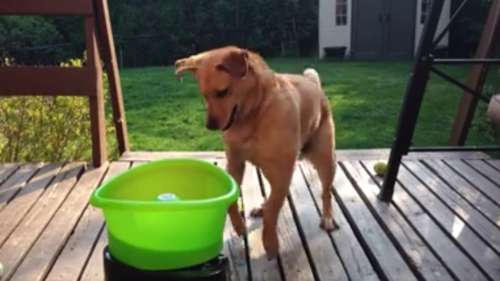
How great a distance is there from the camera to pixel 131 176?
1.98m

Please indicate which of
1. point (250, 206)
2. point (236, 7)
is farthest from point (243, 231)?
point (236, 7)

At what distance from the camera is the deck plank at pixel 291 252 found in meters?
2.45

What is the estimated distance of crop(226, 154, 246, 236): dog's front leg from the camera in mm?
2697

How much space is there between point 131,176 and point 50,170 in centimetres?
201

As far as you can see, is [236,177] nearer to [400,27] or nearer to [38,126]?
[38,126]

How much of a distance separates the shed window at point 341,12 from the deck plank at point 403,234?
11.0 m

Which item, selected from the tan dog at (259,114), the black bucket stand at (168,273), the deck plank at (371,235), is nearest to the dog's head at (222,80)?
the tan dog at (259,114)

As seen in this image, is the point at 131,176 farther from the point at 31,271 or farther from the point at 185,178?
the point at 31,271

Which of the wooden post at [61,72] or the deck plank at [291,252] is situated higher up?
the wooden post at [61,72]

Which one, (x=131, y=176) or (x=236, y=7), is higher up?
(x=131, y=176)

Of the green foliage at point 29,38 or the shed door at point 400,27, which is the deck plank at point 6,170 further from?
the shed door at point 400,27

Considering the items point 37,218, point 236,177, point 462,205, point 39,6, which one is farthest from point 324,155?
point 39,6

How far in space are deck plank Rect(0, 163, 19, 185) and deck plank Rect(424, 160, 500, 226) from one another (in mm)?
2695

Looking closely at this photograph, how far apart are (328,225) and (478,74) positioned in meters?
1.87
